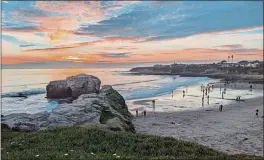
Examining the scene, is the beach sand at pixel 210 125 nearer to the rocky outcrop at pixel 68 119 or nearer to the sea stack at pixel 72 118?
the sea stack at pixel 72 118

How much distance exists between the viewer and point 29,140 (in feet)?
57.9

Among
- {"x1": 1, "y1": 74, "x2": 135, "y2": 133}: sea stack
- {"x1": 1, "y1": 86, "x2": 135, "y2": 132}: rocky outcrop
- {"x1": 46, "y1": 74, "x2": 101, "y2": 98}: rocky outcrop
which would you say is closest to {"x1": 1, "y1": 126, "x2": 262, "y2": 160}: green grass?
{"x1": 1, "y1": 74, "x2": 135, "y2": 133}: sea stack

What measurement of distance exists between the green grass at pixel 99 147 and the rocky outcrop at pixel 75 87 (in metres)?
47.8

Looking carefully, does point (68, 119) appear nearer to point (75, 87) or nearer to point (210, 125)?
point (210, 125)

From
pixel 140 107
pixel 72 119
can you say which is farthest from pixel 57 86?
pixel 72 119

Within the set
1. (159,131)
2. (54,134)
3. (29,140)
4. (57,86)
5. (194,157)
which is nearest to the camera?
(194,157)

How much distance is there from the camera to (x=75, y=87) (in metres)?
70.0

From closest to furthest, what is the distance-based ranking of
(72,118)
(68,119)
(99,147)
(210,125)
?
(99,147)
(68,119)
(72,118)
(210,125)

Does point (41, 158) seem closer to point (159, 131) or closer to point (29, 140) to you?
point (29, 140)

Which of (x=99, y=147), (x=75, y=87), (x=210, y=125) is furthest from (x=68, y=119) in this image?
(x=75, y=87)

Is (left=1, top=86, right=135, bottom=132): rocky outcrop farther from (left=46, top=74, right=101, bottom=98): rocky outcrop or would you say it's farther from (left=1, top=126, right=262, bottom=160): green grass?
(left=46, top=74, right=101, bottom=98): rocky outcrop

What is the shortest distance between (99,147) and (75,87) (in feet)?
182

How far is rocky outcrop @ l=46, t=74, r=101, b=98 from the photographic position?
222ft

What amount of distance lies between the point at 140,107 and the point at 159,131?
2312 centimetres
